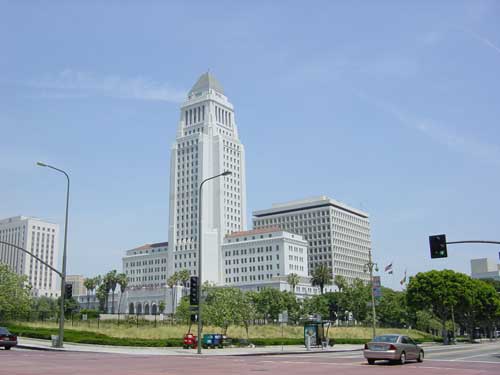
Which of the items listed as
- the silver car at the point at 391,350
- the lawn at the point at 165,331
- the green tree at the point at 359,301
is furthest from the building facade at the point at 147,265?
the silver car at the point at 391,350

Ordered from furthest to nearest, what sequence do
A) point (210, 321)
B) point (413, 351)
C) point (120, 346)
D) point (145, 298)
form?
point (145, 298)
point (210, 321)
point (120, 346)
point (413, 351)

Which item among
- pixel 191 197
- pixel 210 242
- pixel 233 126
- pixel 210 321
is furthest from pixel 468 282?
pixel 233 126

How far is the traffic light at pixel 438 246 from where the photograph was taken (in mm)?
30203

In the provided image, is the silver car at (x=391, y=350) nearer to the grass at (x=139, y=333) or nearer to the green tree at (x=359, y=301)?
the grass at (x=139, y=333)

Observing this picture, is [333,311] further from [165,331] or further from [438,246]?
[438,246]

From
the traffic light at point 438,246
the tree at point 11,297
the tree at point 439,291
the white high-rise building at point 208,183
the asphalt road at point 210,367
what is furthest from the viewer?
the white high-rise building at point 208,183

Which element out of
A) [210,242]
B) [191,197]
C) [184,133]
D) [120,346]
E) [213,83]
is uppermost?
[213,83]

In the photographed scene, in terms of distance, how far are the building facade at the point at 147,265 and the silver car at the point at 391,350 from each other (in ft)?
503

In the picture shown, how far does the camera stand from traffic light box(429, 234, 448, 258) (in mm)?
30203

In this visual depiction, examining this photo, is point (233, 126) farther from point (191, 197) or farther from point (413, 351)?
point (413, 351)

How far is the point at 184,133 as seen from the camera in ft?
619

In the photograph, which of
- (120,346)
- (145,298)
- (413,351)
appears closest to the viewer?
(413,351)

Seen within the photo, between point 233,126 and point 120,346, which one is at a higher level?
point 233,126

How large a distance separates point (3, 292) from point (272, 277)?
4053 inches
